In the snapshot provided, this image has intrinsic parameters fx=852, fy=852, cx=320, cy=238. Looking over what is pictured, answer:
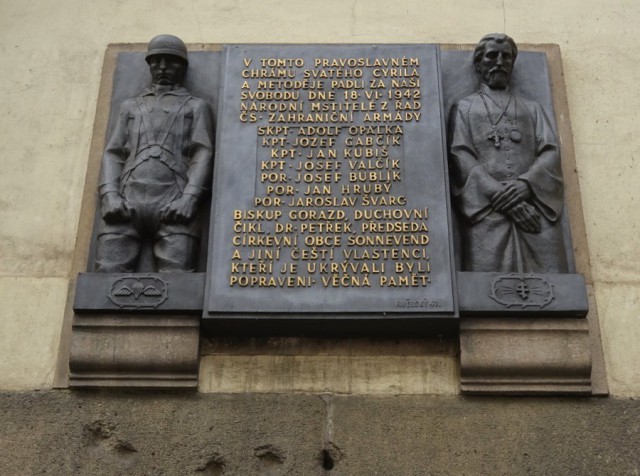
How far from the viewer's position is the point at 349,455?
5.46 m

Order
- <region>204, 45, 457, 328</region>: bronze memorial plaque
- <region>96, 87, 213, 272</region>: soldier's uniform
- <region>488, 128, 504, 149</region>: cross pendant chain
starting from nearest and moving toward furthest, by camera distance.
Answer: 1. <region>204, 45, 457, 328</region>: bronze memorial plaque
2. <region>96, 87, 213, 272</region>: soldier's uniform
3. <region>488, 128, 504, 149</region>: cross pendant chain

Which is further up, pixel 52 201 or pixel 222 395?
pixel 52 201

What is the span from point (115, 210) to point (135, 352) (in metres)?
1.07

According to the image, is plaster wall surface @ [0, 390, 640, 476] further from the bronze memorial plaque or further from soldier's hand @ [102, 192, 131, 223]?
soldier's hand @ [102, 192, 131, 223]

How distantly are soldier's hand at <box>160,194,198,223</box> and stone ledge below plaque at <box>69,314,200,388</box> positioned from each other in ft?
2.44

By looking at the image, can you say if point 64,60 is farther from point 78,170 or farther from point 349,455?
point 349,455

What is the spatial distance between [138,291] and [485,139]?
2781 millimetres

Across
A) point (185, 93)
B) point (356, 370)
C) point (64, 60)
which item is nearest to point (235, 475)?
point (356, 370)

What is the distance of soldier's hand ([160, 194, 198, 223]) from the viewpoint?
6.09m

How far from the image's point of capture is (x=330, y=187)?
20.2 feet

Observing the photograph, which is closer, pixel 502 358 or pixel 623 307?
pixel 502 358

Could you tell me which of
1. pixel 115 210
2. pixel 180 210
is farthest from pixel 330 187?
pixel 115 210
